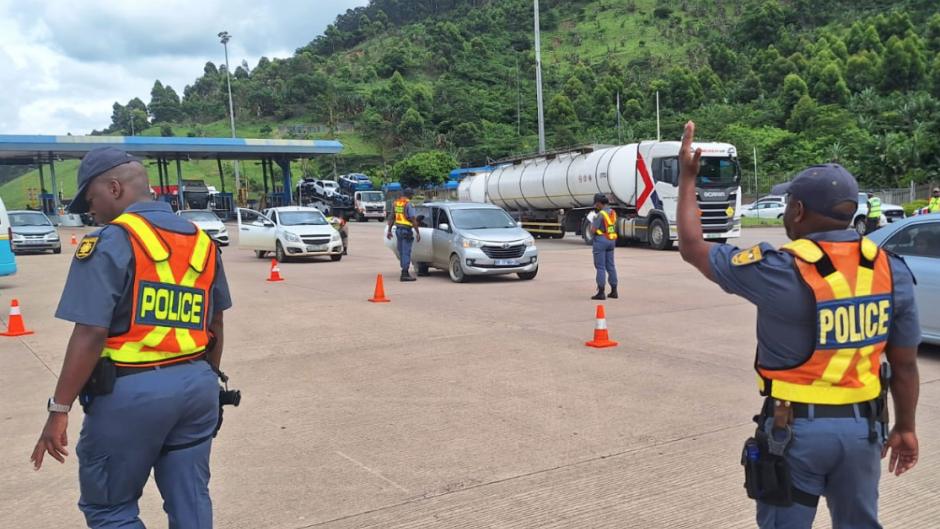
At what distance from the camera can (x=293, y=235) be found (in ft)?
65.7

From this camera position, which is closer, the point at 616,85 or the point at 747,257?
the point at 747,257

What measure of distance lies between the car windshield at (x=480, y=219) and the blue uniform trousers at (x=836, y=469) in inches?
517

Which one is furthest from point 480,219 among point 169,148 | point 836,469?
point 169,148

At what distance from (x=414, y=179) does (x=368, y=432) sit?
2342 inches

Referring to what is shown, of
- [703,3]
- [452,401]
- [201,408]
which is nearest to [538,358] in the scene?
[452,401]

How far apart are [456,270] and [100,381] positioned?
41.6 feet

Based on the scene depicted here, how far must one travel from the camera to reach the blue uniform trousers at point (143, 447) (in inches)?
107

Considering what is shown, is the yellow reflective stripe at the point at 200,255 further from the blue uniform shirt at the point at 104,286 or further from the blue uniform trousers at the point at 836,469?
the blue uniform trousers at the point at 836,469

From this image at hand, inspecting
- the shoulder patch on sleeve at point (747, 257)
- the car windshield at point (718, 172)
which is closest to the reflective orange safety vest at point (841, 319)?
the shoulder patch on sleeve at point (747, 257)

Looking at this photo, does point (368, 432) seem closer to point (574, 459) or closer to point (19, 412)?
point (574, 459)

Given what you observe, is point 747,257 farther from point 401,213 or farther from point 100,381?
point 401,213

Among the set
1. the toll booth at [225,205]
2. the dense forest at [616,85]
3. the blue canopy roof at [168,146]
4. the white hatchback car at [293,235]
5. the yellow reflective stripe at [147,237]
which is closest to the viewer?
the yellow reflective stripe at [147,237]

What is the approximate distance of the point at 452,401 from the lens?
21.0 feet

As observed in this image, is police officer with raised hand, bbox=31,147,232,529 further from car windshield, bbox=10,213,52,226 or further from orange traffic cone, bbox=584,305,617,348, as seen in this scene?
car windshield, bbox=10,213,52,226
